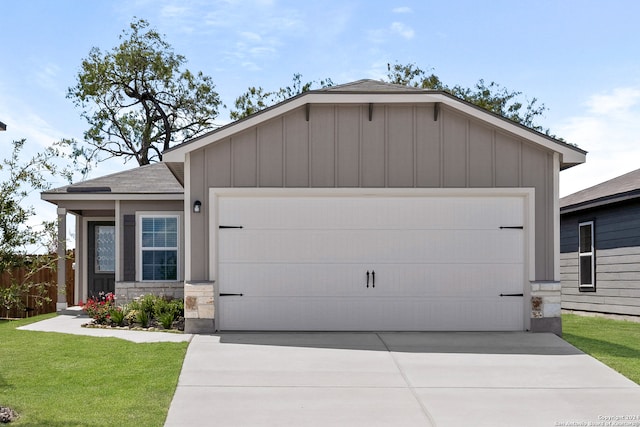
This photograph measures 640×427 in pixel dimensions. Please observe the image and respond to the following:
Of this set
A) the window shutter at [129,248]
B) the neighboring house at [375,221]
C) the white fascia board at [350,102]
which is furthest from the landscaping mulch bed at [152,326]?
the white fascia board at [350,102]

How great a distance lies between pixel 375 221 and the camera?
1188cm

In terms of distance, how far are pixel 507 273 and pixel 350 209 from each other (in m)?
2.70

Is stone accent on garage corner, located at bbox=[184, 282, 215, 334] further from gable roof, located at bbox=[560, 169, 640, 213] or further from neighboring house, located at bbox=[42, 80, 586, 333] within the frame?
gable roof, located at bbox=[560, 169, 640, 213]

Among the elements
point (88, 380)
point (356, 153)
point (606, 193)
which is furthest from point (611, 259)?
point (88, 380)

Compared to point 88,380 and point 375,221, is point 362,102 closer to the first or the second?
point 375,221

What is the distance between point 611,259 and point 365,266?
7.06m

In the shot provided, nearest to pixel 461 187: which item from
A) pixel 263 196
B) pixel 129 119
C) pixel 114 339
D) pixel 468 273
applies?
pixel 468 273

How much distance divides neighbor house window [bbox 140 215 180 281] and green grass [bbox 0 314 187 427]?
374 cm

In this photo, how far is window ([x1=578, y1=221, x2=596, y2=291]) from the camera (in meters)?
17.0

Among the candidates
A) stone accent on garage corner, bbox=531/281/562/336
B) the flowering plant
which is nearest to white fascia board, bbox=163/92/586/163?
stone accent on garage corner, bbox=531/281/562/336

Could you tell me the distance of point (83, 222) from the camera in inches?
705

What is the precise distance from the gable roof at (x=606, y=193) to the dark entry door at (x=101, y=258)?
10.9 meters

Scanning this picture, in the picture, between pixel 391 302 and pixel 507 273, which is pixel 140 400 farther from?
pixel 507 273

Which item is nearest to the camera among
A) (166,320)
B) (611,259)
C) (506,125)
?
(506,125)
